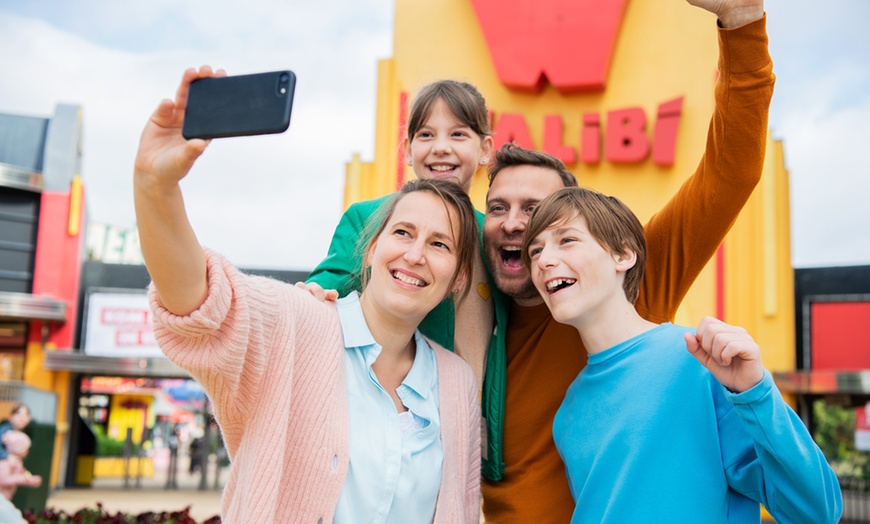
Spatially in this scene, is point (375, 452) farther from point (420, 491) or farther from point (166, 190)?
point (166, 190)

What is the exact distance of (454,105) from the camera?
349 centimetres

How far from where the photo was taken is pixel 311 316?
213cm

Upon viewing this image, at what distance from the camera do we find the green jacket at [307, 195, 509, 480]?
8.59 feet

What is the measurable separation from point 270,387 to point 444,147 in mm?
1743

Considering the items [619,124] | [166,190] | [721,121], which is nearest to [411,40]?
[619,124]

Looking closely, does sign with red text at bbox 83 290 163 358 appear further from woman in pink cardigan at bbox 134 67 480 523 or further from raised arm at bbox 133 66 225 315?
raised arm at bbox 133 66 225 315

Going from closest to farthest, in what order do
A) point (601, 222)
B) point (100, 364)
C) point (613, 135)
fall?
1. point (601, 222)
2. point (613, 135)
3. point (100, 364)

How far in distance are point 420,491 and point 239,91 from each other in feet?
4.09

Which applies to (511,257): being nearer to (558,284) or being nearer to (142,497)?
(558,284)

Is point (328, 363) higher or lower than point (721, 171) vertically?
lower

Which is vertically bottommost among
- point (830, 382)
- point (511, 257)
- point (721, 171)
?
point (830, 382)

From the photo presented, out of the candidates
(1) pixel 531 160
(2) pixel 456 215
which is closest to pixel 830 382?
(1) pixel 531 160

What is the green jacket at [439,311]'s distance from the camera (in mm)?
2619

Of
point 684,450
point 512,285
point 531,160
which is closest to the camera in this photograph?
point 684,450
